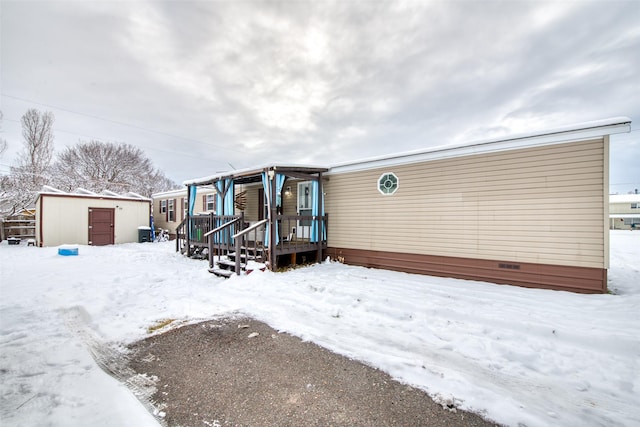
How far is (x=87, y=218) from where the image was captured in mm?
13492

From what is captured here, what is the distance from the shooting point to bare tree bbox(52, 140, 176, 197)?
23.7 metres

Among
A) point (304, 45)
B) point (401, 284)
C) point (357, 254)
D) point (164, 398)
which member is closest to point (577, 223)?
point (401, 284)

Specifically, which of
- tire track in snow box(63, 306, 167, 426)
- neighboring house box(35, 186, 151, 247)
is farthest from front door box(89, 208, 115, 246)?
tire track in snow box(63, 306, 167, 426)

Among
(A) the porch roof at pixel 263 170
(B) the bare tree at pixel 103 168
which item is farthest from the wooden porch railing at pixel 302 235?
(B) the bare tree at pixel 103 168

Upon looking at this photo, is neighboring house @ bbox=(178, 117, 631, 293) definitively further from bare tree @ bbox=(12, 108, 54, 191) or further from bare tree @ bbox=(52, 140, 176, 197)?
bare tree @ bbox=(52, 140, 176, 197)

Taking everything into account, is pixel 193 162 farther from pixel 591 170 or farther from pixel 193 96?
pixel 591 170

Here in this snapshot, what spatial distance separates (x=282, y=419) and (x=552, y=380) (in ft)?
8.30

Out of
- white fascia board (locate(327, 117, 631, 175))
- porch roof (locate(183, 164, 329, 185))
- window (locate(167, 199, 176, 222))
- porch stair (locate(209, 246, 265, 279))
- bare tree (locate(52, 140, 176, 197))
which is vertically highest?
bare tree (locate(52, 140, 176, 197))

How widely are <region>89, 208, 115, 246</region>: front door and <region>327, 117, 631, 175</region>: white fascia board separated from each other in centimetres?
1396

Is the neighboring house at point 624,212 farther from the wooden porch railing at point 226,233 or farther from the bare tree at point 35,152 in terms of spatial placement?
the bare tree at point 35,152

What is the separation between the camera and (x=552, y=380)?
96.8 inches

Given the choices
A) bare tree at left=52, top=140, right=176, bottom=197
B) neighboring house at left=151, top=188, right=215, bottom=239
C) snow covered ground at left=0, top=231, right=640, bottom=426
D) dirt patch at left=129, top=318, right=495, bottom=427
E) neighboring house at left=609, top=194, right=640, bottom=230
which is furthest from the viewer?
neighboring house at left=609, top=194, right=640, bottom=230

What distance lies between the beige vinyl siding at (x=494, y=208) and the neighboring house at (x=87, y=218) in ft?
44.2

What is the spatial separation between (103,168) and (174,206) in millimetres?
15259
